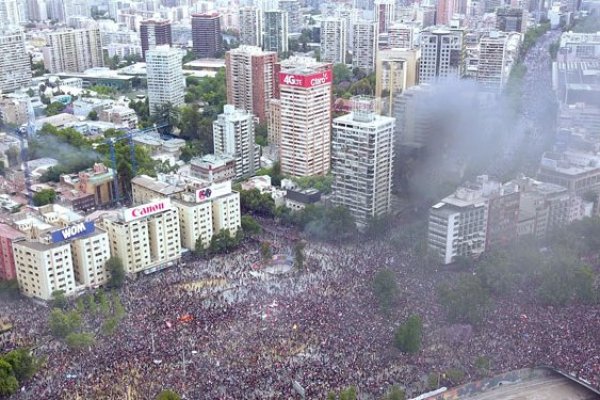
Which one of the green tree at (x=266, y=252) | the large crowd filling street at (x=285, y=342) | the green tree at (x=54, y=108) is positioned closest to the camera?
the large crowd filling street at (x=285, y=342)

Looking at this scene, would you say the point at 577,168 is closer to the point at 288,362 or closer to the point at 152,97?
the point at 288,362

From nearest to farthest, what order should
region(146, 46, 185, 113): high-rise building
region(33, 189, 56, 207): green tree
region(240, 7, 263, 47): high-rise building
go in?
region(33, 189, 56, 207): green tree, region(146, 46, 185, 113): high-rise building, region(240, 7, 263, 47): high-rise building

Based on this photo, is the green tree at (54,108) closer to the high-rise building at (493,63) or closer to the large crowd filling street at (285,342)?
the large crowd filling street at (285,342)

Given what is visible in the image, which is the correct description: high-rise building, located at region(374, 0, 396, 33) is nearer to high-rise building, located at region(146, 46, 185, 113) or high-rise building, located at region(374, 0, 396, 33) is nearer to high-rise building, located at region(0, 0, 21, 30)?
high-rise building, located at region(146, 46, 185, 113)

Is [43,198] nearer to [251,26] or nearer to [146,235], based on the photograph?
[146,235]

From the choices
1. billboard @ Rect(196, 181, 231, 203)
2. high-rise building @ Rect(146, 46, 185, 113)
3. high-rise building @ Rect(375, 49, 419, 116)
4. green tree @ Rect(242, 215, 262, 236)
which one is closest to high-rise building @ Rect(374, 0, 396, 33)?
high-rise building @ Rect(375, 49, 419, 116)

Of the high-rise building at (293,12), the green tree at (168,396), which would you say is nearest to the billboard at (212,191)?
the green tree at (168,396)

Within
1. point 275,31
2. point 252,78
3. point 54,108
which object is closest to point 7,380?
point 252,78

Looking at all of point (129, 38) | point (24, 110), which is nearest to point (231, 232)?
point (24, 110)
